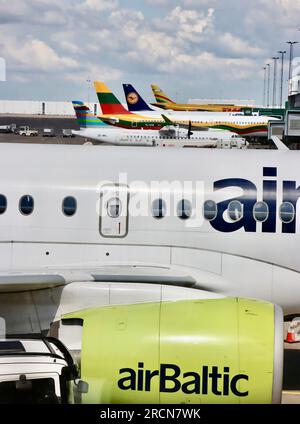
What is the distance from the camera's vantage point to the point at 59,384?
21.8ft

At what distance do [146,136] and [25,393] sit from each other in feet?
223

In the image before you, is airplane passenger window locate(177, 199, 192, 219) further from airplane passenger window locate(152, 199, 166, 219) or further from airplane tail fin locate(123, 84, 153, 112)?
airplane tail fin locate(123, 84, 153, 112)

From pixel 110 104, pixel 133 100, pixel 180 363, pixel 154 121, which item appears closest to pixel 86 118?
pixel 110 104

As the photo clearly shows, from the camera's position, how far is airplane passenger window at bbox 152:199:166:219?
11484 mm

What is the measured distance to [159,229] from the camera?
11.5 meters

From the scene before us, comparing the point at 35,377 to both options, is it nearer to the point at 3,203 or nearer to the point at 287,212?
the point at 3,203

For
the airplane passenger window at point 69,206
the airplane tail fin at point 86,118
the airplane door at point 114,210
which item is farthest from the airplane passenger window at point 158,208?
the airplane tail fin at point 86,118

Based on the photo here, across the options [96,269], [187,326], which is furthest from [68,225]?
[187,326]

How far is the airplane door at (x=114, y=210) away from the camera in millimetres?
11430

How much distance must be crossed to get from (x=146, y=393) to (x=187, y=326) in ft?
2.93

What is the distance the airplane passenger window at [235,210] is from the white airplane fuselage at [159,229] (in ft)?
0.06

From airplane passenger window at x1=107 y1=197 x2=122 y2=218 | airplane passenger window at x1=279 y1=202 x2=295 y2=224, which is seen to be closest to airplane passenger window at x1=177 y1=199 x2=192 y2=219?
airplane passenger window at x1=107 y1=197 x2=122 y2=218

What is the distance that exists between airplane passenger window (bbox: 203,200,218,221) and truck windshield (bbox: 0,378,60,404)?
562cm

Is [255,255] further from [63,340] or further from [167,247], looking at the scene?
[63,340]
